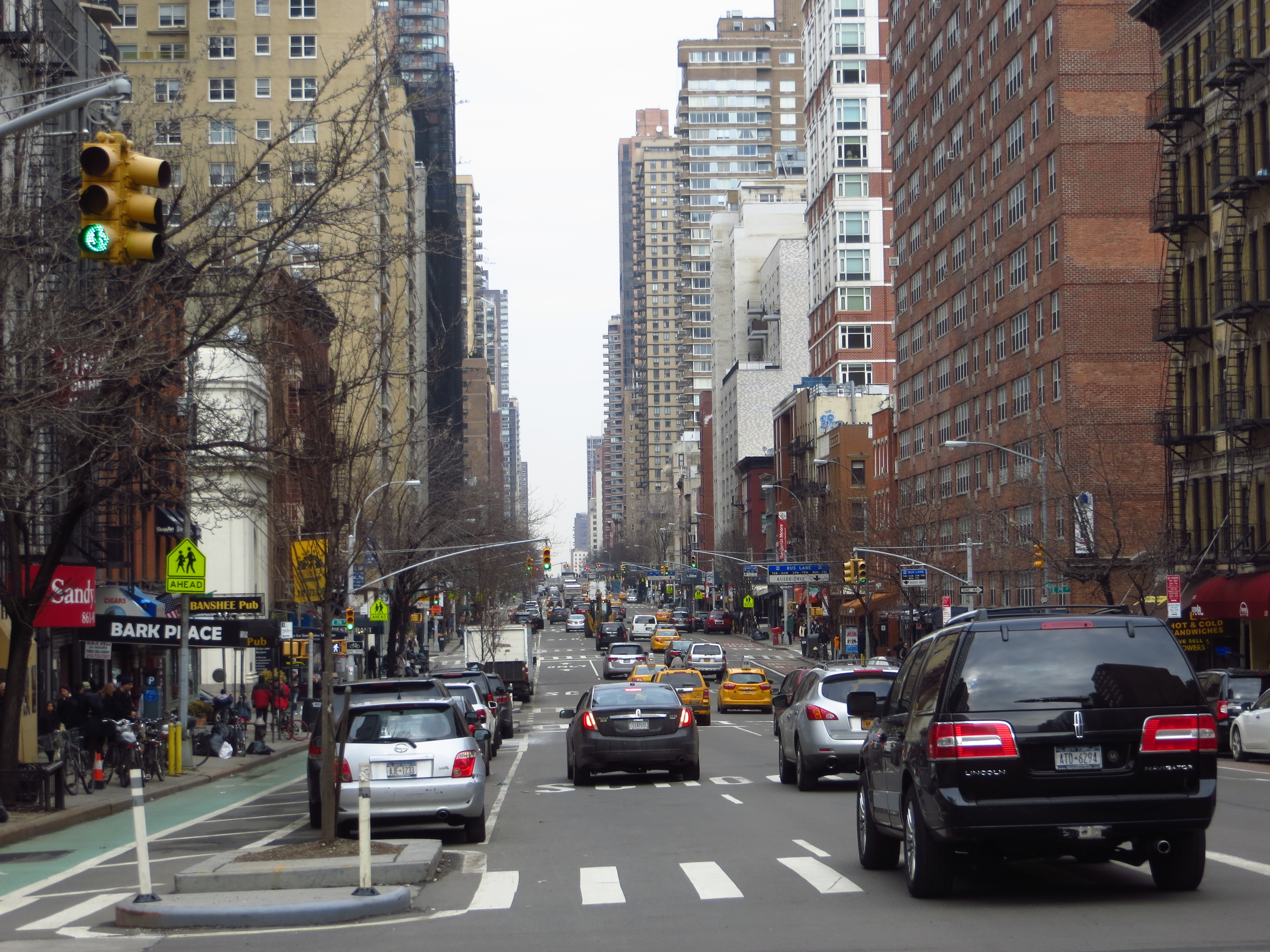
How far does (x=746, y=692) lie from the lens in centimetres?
5172

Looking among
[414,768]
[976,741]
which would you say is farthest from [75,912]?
[976,741]

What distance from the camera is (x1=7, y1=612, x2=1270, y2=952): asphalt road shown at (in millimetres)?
10078

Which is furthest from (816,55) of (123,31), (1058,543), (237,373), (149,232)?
(149,232)

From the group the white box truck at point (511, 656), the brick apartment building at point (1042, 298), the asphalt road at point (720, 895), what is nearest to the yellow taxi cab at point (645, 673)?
the white box truck at point (511, 656)

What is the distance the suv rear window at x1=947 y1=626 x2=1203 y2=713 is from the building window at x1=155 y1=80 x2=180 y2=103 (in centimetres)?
1567

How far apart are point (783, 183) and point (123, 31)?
4186 inches

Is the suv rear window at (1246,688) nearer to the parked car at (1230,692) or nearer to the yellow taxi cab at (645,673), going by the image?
the parked car at (1230,692)

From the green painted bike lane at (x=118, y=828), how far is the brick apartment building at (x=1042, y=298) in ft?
93.2

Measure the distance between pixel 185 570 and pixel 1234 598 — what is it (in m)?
27.7

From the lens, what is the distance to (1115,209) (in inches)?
2453

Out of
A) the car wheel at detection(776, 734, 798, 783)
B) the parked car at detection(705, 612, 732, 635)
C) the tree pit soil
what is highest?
the tree pit soil

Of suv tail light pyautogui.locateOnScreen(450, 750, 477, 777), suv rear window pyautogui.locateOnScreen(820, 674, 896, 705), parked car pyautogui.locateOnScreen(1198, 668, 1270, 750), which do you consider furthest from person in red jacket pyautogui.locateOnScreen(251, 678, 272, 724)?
suv tail light pyautogui.locateOnScreen(450, 750, 477, 777)

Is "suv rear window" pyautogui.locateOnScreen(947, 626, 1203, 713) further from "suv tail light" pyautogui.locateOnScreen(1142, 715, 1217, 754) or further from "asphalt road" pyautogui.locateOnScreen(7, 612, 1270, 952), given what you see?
"asphalt road" pyautogui.locateOnScreen(7, 612, 1270, 952)

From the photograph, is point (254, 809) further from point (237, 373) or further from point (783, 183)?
point (783, 183)
